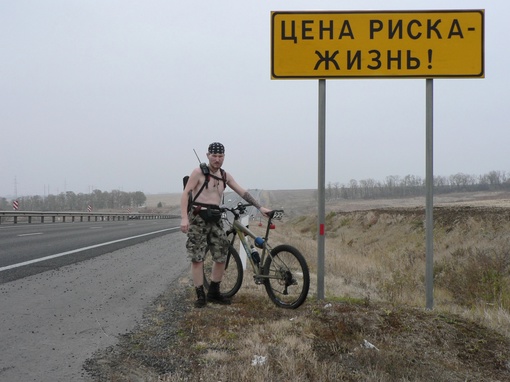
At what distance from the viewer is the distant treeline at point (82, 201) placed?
109 m

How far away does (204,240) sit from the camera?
5504 mm

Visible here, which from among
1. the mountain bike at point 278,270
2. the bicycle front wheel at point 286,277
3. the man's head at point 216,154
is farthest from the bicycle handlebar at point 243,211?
the man's head at point 216,154

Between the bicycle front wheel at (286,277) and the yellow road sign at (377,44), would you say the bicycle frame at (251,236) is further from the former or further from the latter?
the yellow road sign at (377,44)

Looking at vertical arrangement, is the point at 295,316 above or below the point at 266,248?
below

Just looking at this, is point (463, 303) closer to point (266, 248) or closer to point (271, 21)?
point (266, 248)

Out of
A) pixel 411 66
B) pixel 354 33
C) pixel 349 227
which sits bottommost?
pixel 349 227

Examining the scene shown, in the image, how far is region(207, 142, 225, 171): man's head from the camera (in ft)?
17.7

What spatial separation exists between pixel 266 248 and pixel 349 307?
1139 mm

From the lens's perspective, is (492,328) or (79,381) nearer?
(79,381)

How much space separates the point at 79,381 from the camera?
10.6ft

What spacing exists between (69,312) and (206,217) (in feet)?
6.15

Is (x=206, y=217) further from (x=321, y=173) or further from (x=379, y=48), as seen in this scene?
(x=379, y=48)

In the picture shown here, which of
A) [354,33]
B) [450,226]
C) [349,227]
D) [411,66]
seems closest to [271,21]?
[354,33]

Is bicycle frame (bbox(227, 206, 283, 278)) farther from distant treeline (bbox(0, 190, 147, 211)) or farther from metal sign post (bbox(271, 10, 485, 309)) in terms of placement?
distant treeline (bbox(0, 190, 147, 211))
